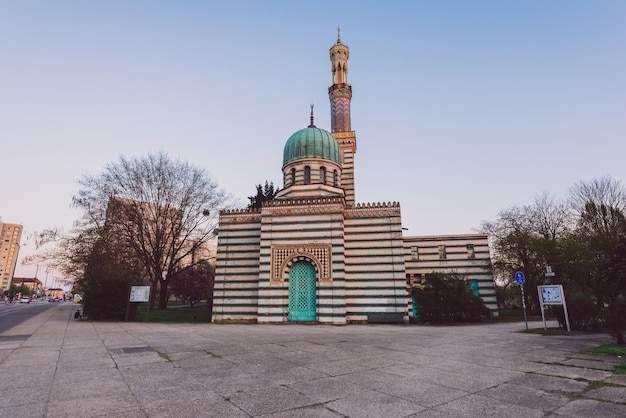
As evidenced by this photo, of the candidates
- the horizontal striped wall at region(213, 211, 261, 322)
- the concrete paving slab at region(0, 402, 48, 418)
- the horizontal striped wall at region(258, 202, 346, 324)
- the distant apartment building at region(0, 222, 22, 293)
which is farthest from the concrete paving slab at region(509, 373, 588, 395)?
the distant apartment building at region(0, 222, 22, 293)

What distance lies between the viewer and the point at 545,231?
30.4 metres

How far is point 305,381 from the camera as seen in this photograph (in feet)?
20.0

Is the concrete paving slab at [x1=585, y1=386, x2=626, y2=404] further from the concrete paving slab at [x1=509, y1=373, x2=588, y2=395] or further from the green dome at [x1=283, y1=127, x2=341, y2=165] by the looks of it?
the green dome at [x1=283, y1=127, x2=341, y2=165]

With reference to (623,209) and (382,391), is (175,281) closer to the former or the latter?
(382,391)

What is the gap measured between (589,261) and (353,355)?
2345cm

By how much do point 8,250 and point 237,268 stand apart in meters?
151

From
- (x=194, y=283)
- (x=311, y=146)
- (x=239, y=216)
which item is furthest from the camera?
(x=194, y=283)

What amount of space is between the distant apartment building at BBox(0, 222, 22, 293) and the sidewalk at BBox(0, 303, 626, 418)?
15639 centimetres

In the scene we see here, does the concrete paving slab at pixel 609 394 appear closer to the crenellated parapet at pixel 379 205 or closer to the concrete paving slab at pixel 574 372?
the concrete paving slab at pixel 574 372

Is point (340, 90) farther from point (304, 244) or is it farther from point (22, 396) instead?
point (22, 396)

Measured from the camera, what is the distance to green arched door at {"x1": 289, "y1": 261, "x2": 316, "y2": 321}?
20750mm

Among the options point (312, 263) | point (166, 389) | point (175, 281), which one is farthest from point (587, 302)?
point (175, 281)

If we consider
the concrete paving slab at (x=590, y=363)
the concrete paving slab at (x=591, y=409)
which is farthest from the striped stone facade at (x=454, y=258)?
the concrete paving slab at (x=591, y=409)

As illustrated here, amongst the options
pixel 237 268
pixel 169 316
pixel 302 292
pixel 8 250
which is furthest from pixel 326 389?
pixel 8 250
